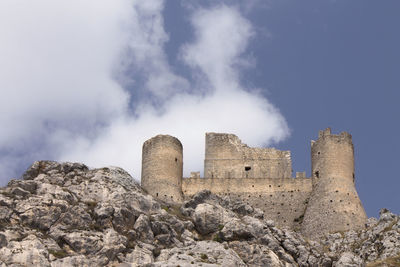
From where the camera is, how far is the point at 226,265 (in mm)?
50500

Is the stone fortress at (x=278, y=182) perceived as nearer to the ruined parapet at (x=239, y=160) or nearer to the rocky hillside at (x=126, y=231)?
the ruined parapet at (x=239, y=160)

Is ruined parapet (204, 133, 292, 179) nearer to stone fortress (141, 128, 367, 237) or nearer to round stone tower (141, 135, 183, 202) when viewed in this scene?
stone fortress (141, 128, 367, 237)

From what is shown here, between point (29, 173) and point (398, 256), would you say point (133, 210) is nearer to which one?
point (29, 173)

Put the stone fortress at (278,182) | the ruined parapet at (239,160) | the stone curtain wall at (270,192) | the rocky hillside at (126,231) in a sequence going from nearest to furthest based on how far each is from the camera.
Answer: the rocky hillside at (126,231)
the stone fortress at (278,182)
the stone curtain wall at (270,192)
the ruined parapet at (239,160)

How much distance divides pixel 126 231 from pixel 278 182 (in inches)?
801

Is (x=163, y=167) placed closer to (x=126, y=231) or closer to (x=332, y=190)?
(x=332, y=190)

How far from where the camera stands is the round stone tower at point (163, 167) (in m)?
68.0

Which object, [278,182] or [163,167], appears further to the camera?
[278,182]

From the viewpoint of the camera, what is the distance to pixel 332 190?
223ft

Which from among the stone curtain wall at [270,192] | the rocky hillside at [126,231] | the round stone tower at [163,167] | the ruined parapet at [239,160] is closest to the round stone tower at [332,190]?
the stone curtain wall at [270,192]

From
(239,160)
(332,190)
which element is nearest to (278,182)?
(239,160)

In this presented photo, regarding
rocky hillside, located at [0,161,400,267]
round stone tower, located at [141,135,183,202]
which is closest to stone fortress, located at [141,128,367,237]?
round stone tower, located at [141,135,183,202]

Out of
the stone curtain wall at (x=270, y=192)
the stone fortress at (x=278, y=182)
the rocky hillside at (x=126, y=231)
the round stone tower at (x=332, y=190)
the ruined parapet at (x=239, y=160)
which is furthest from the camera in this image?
the ruined parapet at (x=239, y=160)

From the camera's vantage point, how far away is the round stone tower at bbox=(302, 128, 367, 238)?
219 ft
